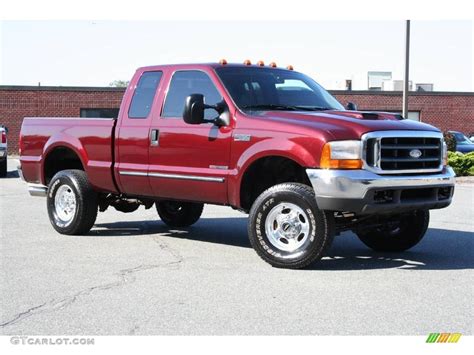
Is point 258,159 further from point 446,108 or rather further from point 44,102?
point 446,108

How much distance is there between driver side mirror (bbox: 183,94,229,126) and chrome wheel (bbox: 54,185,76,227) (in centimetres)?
246

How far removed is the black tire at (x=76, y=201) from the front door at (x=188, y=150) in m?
1.16

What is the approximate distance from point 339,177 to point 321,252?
0.76m

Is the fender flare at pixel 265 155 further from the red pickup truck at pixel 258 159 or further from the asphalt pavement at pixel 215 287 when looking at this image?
the asphalt pavement at pixel 215 287

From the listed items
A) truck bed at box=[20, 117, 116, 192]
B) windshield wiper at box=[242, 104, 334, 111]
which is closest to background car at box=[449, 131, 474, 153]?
windshield wiper at box=[242, 104, 334, 111]

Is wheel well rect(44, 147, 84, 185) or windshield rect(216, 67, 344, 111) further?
wheel well rect(44, 147, 84, 185)

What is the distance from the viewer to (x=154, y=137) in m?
8.30

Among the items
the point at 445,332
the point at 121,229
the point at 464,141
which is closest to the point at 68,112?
the point at 464,141

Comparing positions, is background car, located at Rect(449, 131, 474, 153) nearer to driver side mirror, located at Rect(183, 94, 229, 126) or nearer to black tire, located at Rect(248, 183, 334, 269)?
driver side mirror, located at Rect(183, 94, 229, 126)

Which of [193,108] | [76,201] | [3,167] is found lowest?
[3,167]

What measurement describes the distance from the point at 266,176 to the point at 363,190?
5.10ft

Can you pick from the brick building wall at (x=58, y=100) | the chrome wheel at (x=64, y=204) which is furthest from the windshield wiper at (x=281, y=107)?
the brick building wall at (x=58, y=100)

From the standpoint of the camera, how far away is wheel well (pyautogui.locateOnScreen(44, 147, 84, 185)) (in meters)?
9.67
